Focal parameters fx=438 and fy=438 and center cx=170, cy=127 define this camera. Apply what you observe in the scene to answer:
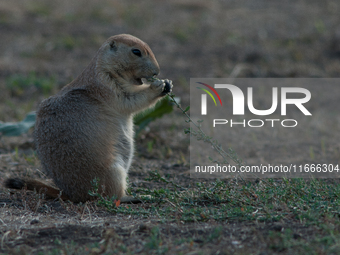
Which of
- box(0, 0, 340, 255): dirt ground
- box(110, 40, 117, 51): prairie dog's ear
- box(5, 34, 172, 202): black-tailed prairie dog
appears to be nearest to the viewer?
box(0, 0, 340, 255): dirt ground

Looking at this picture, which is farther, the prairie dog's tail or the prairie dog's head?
the prairie dog's head

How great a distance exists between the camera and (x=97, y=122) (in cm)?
418

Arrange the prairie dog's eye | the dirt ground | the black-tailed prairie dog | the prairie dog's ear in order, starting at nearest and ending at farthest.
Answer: the dirt ground → the black-tailed prairie dog → the prairie dog's eye → the prairie dog's ear

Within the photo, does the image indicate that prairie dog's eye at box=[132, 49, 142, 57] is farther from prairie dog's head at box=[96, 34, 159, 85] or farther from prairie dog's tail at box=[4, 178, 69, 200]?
prairie dog's tail at box=[4, 178, 69, 200]

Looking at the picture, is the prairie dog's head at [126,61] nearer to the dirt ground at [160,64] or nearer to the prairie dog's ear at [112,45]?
the prairie dog's ear at [112,45]

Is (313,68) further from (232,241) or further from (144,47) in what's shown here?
(232,241)

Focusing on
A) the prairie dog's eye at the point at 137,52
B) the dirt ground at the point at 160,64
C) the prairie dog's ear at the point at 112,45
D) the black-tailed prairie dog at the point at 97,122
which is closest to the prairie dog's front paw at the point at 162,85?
the black-tailed prairie dog at the point at 97,122

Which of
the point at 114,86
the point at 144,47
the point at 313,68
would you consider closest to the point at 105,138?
the point at 114,86

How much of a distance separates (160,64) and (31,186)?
252 inches

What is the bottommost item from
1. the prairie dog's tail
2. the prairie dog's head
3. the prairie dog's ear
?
the prairie dog's tail

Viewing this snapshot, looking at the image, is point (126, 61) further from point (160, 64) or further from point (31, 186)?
point (160, 64)

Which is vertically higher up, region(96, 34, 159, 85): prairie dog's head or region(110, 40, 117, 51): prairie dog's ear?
region(110, 40, 117, 51): prairie dog's ear

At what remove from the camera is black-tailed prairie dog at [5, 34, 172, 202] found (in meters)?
4.01

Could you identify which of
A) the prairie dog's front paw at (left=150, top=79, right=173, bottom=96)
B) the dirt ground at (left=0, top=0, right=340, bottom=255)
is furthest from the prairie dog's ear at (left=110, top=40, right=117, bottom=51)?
the dirt ground at (left=0, top=0, right=340, bottom=255)
